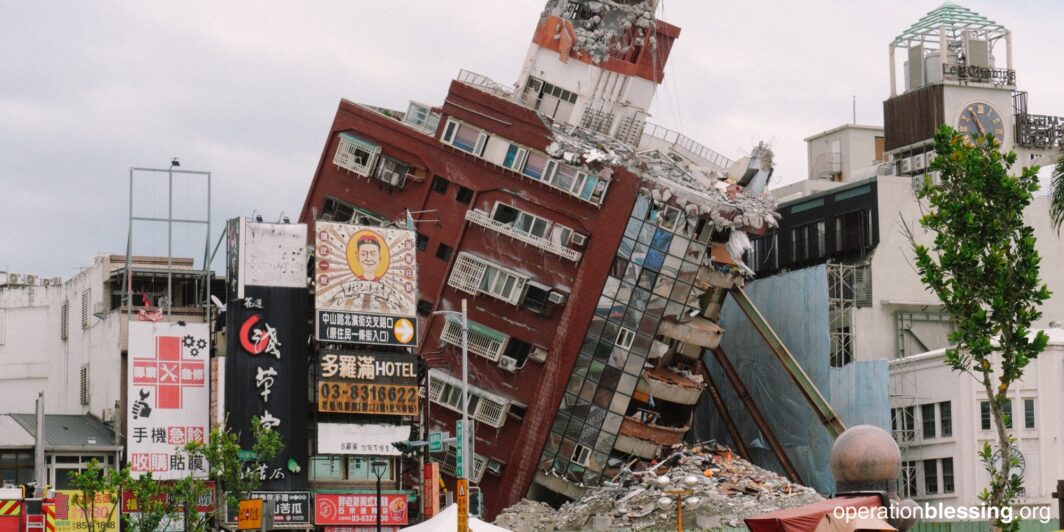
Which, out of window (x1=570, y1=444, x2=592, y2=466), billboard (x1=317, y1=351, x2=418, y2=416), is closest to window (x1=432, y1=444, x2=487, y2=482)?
window (x1=570, y1=444, x2=592, y2=466)

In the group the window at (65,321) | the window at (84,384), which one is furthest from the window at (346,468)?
the window at (65,321)

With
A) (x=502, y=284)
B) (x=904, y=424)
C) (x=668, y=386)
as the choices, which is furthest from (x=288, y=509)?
(x=904, y=424)

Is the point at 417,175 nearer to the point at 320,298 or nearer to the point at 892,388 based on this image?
the point at 320,298

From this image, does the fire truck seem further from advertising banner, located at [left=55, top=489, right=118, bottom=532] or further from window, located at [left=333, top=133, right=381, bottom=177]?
window, located at [left=333, top=133, right=381, bottom=177]

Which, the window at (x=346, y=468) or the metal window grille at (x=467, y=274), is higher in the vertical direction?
the metal window grille at (x=467, y=274)

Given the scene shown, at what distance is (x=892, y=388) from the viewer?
93375mm

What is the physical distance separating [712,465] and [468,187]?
19112mm

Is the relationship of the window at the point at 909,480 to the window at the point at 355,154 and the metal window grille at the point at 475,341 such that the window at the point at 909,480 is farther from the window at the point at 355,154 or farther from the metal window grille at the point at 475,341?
the window at the point at 355,154

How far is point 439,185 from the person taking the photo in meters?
87.6

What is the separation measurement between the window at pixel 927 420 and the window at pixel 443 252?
27524 mm

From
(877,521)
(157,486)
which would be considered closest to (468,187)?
(157,486)

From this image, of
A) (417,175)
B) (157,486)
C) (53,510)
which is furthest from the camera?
(417,175)

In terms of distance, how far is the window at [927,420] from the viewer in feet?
298

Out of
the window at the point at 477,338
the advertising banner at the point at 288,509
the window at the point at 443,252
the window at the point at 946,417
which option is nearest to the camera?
the advertising banner at the point at 288,509
